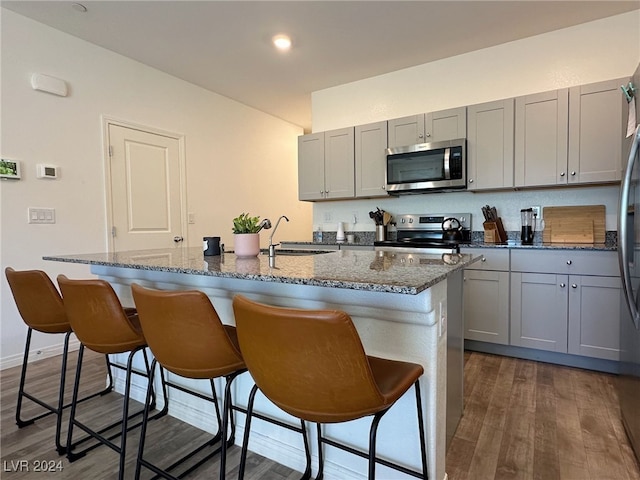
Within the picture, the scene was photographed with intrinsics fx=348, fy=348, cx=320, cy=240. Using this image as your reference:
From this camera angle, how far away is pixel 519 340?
2.81 metres

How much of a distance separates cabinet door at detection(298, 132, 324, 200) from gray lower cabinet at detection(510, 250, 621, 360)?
2249 mm

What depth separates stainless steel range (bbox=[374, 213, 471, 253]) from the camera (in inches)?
128

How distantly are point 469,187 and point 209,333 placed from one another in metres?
2.85

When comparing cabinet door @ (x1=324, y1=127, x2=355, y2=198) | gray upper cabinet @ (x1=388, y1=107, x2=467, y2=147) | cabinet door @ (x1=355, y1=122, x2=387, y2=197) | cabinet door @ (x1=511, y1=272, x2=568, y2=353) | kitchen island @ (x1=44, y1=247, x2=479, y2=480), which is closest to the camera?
kitchen island @ (x1=44, y1=247, x2=479, y2=480)

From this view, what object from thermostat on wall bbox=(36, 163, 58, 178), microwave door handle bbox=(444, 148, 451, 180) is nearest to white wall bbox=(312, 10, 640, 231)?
microwave door handle bbox=(444, 148, 451, 180)

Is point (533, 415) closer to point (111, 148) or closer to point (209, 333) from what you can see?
point (209, 333)

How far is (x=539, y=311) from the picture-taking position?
8.92 feet

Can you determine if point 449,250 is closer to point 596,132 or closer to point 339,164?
point 596,132

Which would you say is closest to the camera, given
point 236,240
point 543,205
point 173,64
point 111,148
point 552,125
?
point 236,240

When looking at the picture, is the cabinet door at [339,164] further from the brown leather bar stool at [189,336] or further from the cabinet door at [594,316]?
the brown leather bar stool at [189,336]

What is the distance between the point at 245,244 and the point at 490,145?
2.46 meters

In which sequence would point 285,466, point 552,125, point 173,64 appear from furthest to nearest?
1. point 173,64
2. point 552,125
3. point 285,466

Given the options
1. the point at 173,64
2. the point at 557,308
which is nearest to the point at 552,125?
the point at 557,308

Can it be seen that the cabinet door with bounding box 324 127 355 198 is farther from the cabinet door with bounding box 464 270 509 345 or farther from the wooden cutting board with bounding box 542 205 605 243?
the wooden cutting board with bounding box 542 205 605 243
